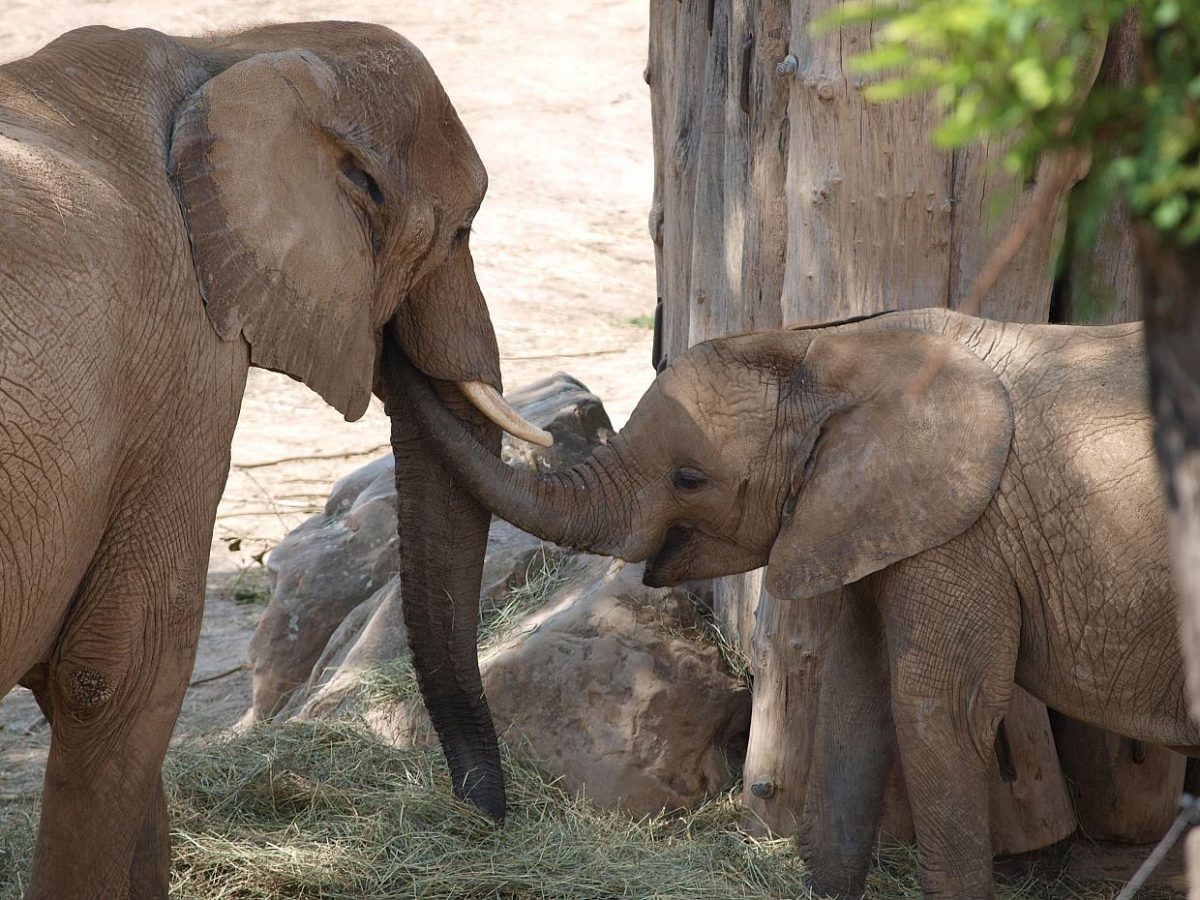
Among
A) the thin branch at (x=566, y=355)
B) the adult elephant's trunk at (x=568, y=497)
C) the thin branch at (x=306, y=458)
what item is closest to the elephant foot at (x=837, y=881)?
the adult elephant's trunk at (x=568, y=497)

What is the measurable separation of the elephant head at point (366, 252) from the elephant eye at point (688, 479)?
45 cm

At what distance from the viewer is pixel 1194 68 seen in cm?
133

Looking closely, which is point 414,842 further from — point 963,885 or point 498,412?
point 963,885

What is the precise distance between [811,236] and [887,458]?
89 cm

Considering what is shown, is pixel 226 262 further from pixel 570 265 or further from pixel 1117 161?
pixel 570 265

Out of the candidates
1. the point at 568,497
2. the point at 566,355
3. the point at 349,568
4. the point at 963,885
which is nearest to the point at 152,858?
the point at 568,497

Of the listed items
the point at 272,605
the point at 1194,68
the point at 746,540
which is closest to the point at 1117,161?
the point at 1194,68

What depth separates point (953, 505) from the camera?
Result: 11.8 ft

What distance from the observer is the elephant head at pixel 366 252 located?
11.0 ft

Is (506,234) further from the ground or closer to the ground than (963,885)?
further from the ground

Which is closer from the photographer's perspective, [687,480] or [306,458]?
[687,480]

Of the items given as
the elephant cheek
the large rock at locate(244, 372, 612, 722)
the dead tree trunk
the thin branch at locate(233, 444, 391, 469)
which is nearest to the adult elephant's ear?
the elephant cheek

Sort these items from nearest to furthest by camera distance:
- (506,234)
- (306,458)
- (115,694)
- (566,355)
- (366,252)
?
(115,694) → (366,252) → (306,458) → (566,355) → (506,234)

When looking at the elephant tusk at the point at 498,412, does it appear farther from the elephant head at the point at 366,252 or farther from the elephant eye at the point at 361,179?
the elephant eye at the point at 361,179
